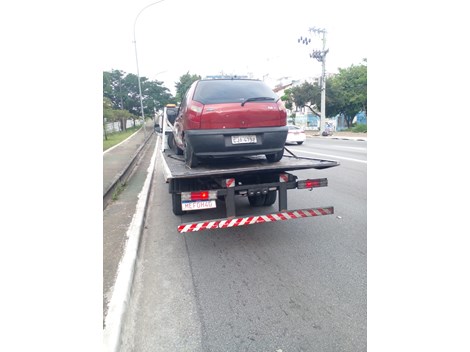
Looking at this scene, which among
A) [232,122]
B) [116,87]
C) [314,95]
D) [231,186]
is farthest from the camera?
[116,87]

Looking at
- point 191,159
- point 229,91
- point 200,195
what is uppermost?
point 229,91

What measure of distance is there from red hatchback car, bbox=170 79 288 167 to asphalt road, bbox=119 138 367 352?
1278 mm

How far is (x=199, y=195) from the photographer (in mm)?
3768

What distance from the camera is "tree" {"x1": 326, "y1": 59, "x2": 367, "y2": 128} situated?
35.7 metres

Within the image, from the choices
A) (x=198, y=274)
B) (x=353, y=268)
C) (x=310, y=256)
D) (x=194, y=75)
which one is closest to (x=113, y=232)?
(x=198, y=274)

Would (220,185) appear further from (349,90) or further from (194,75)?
(194,75)

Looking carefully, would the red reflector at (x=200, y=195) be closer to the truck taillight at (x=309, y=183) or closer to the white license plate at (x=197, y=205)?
the white license plate at (x=197, y=205)

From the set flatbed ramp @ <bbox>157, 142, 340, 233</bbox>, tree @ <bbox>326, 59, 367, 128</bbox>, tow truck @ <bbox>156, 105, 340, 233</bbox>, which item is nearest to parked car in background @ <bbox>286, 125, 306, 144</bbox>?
tow truck @ <bbox>156, 105, 340, 233</bbox>

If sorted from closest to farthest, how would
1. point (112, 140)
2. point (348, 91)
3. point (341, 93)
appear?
point (112, 140) → point (341, 93) → point (348, 91)

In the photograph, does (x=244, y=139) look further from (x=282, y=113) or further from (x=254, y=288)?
(x=254, y=288)

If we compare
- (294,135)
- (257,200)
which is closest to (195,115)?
(257,200)

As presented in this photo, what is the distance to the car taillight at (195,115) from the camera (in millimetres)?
4035

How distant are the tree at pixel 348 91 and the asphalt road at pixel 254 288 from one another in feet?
110

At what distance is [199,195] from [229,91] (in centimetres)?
161
